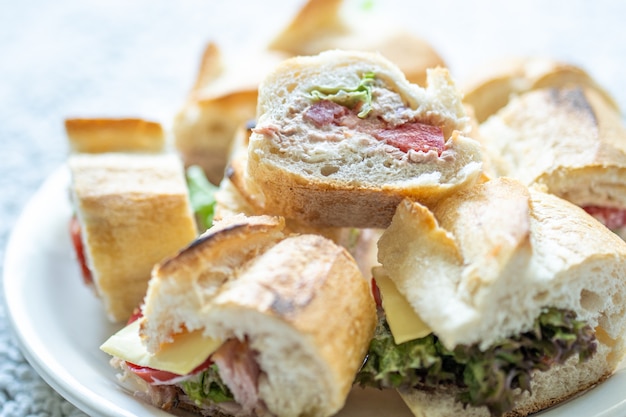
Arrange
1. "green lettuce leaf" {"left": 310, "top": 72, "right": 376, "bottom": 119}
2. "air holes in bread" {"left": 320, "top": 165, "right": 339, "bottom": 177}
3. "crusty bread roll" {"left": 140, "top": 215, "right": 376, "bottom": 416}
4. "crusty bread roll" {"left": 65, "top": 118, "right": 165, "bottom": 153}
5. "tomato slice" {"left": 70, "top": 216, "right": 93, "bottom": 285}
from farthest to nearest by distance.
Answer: "crusty bread roll" {"left": 65, "top": 118, "right": 165, "bottom": 153}, "tomato slice" {"left": 70, "top": 216, "right": 93, "bottom": 285}, "green lettuce leaf" {"left": 310, "top": 72, "right": 376, "bottom": 119}, "air holes in bread" {"left": 320, "top": 165, "right": 339, "bottom": 177}, "crusty bread roll" {"left": 140, "top": 215, "right": 376, "bottom": 416}

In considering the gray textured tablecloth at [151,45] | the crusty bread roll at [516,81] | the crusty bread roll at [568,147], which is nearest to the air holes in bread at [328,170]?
the crusty bread roll at [568,147]

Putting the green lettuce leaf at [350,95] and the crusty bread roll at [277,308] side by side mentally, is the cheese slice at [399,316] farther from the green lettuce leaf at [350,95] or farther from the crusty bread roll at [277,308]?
the green lettuce leaf at [350,95]

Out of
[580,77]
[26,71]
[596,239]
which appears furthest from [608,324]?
[26,71]

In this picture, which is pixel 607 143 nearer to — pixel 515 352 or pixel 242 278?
pixel 515 352

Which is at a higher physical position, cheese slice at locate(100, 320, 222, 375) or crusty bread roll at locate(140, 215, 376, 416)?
crusty bread roll at locate(140, 215, 376, 416)

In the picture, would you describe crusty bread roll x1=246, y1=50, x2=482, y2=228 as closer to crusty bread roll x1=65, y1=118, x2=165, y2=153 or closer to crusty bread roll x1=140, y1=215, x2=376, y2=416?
crusty bread roll x1=140, y1=215, x2=376, y2=416

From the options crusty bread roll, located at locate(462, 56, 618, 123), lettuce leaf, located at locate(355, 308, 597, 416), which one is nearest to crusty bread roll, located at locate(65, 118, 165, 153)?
crusty bread roll, located at locate(462, 56, 618, 123)
